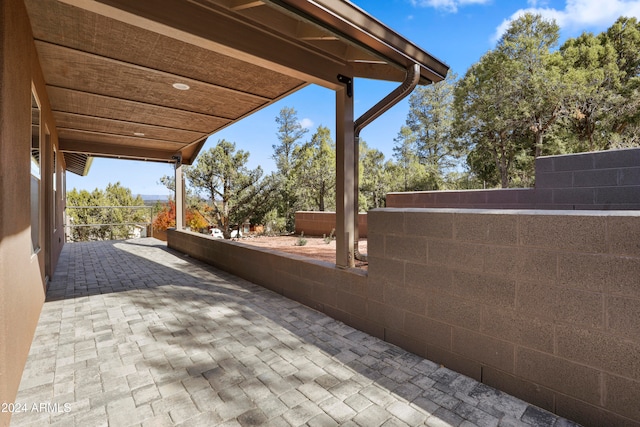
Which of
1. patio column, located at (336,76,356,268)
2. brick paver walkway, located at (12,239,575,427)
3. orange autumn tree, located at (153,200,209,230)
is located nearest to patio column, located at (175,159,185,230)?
brick paver walkway, located at (12,239,575,427)

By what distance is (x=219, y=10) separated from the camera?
2447 millimetres

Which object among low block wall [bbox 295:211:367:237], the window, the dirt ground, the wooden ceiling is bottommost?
the dirt ground

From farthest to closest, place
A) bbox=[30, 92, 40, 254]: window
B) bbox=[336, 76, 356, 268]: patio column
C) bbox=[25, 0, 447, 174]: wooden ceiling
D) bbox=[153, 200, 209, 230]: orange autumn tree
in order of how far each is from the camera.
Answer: bbox=[153, 200, 209, 230]: orange autumn tree
bbox=[30, 92, 40, 254]: window
bbox=[336, 76, 356, 268]: patio column
bbox=[25, 0, 447, 174]: wooden ceiling

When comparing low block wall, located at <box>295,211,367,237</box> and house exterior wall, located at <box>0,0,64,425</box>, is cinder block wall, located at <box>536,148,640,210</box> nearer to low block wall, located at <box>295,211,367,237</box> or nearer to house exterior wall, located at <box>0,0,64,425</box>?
low block wall, located at <box>295,211,367,237</box>

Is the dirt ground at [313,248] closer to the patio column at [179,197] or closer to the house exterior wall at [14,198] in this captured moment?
the patio column at [179,197]

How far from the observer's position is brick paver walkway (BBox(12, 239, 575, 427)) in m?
1.67

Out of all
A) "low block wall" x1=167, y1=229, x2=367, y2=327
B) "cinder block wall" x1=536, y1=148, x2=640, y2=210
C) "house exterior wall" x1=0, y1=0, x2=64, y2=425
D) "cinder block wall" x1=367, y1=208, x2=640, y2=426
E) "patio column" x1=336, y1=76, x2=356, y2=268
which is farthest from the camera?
"cinder block wall" x1=536, y1=148, x2=640, y2=210

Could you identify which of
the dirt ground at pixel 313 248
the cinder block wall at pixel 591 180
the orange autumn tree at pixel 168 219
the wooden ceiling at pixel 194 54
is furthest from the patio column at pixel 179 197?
the cinder block wall at pixel 591 180

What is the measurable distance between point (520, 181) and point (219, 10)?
17349mm

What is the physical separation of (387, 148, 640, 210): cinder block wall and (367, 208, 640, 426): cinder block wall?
134 inches

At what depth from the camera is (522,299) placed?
178 cm

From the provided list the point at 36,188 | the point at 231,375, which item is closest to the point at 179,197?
the point at 36,188

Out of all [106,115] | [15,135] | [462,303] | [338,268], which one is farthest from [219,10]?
[106,115]

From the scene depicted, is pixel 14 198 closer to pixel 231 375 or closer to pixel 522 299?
pixel 231 375
